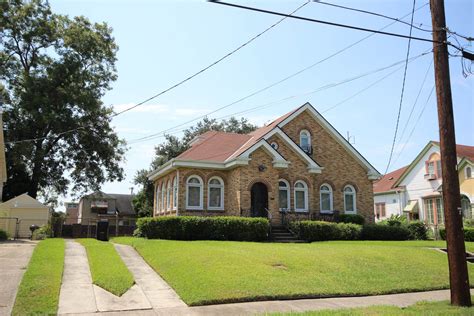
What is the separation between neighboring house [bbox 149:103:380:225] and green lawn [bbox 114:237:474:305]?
746cm

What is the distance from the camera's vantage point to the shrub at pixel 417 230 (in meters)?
26.9

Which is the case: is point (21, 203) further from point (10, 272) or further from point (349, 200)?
point (349, 200)

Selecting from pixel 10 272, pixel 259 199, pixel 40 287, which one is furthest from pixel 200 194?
pixel 40 287

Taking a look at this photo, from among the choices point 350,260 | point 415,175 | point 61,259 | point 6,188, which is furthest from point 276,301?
point 6,188

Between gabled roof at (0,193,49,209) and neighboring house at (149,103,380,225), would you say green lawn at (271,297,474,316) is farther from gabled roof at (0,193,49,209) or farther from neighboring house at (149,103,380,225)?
gabled roof at (0,193,49,209)

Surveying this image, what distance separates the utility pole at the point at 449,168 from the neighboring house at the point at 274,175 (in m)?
14.0

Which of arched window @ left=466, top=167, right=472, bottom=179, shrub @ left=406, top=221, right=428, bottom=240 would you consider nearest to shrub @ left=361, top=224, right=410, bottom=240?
shrub @ left=406, top=221, right=428, bottom=240

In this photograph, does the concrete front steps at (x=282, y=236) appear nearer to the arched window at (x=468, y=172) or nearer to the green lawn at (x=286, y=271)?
the green lawn at (x=286, y=271)

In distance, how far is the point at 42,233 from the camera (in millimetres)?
25016

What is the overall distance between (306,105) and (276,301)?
2038 centimetres

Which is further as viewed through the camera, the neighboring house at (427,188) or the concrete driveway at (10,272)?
the neighboring house at (427,188)

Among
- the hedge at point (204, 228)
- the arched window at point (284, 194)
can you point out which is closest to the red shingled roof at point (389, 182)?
the arched window at point (284, 194)

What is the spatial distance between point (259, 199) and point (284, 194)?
1.78 metres

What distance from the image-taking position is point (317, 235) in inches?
877
